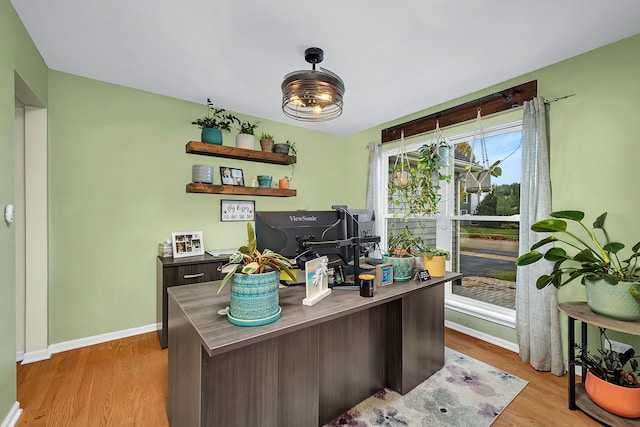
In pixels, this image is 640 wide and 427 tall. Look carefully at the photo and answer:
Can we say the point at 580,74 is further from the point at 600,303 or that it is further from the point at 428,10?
the point at 600,303

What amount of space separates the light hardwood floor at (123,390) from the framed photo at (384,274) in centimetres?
106

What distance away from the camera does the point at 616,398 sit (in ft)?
5.56

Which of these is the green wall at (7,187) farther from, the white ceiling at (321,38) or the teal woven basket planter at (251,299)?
the teal woven basket planter at (251,299)

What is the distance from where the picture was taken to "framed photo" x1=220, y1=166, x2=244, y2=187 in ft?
11.1

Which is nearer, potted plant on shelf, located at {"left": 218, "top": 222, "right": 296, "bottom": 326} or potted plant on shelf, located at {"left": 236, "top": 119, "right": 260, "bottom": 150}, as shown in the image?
potted plant on shelf, located at {"left": 218, "top": 222, "right": 296, "bottom": 326}

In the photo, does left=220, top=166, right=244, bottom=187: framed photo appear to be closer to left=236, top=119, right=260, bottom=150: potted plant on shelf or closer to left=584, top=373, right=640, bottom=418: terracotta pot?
left=236, top=119, right=260, bottom=150: potted plant on shelf

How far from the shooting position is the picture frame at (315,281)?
146cm

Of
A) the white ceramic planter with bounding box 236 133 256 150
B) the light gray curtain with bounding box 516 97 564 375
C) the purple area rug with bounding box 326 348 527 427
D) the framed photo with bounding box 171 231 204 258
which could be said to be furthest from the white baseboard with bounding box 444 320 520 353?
the white ceramic planter with bounding box 236 133 256 150

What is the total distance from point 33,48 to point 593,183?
14.4 feet

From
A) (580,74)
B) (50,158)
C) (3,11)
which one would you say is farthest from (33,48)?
(580,74)

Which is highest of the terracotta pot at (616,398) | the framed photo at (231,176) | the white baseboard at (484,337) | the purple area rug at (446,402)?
the framed photo at (231,176)

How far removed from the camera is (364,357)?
6.20 ft

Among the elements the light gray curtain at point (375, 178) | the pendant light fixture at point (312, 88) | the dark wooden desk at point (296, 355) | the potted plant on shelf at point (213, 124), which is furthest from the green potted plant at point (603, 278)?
the potted plant on shelf at point (213, 124)

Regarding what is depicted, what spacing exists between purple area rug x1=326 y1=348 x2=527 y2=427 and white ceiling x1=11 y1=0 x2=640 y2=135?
2.53 m
